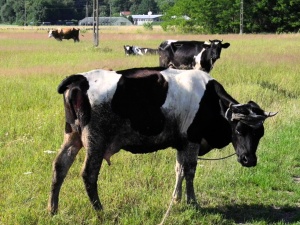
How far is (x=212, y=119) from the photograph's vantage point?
5879 mm

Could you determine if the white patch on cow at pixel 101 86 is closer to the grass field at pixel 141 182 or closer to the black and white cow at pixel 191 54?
the grass field at pixel 141 182

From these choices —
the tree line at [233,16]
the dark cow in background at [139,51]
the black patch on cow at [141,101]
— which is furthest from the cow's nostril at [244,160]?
the tree line at [233,16]

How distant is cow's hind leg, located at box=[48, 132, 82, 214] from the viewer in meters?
5.68

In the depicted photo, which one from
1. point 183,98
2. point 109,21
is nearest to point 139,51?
point 183,98

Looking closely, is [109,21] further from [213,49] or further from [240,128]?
Result: [240,128]

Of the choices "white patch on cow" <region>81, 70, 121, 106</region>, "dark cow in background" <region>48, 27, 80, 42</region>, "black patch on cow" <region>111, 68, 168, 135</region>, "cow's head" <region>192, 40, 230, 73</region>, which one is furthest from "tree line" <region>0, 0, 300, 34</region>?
"white patch on cow" <region>81, 70, 121, 106</region>

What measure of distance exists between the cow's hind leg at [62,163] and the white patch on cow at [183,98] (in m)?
1.02

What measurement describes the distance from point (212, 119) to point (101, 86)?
1248 mm

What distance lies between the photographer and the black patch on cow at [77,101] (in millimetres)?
5461

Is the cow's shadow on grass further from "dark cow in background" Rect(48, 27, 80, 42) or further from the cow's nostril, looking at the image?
"dark cow in background" Rect(48, 27, 80, 42)

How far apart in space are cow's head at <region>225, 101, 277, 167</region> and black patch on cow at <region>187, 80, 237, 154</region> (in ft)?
0.55

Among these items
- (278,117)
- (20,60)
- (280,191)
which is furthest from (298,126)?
(20,60)

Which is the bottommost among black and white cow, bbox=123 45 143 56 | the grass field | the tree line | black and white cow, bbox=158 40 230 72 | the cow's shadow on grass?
the cow's shadow on grass

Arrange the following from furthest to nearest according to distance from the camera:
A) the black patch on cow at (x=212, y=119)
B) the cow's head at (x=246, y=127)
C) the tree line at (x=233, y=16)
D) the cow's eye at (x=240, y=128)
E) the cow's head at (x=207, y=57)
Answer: the tree line at (x=233, y=16)
the cow's head at (x=207, y=57)
the black patch on cow at (x=212, y=119)
the cow's eye at (x=240, y=128)
the cow's head at (x=246, y=127)
